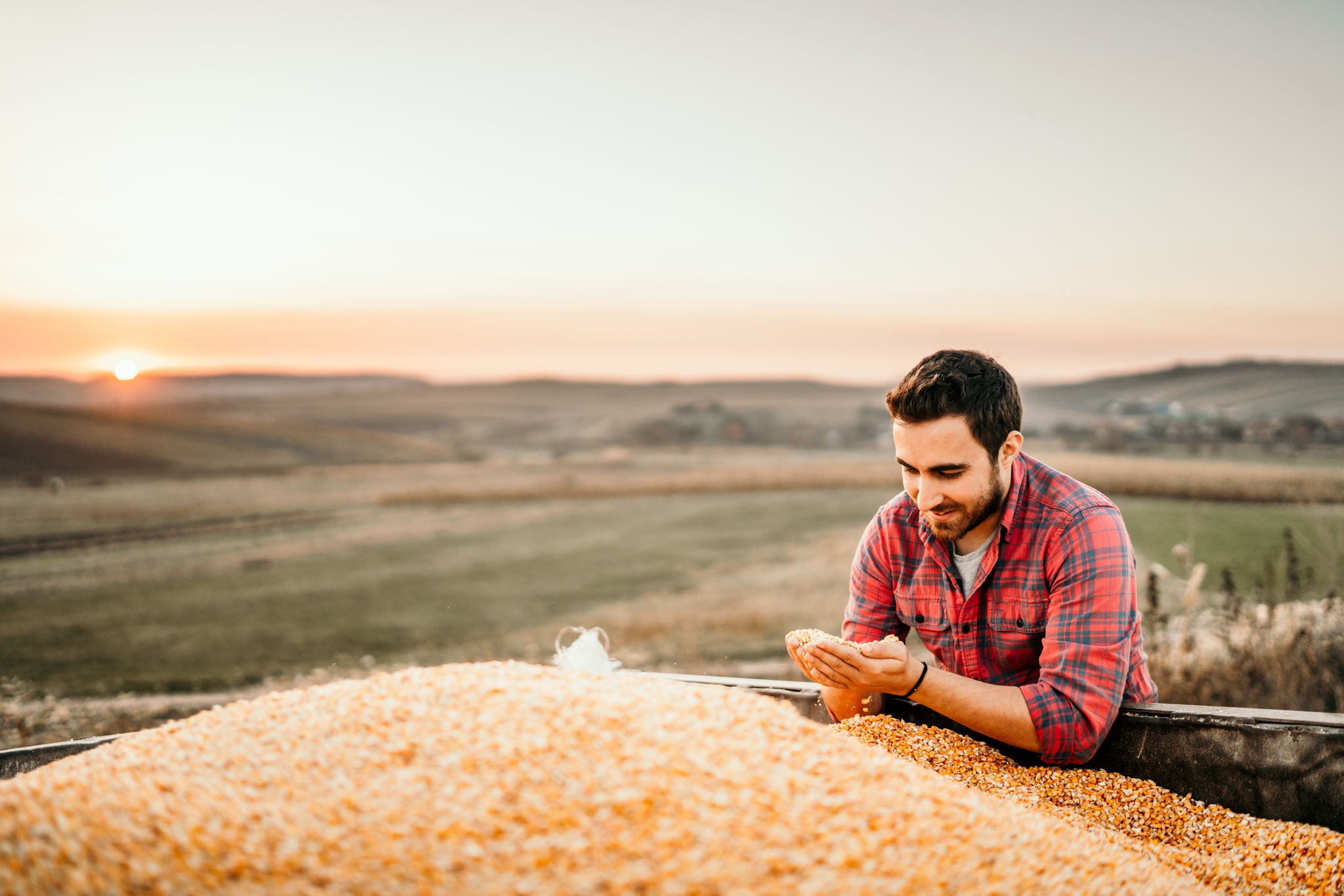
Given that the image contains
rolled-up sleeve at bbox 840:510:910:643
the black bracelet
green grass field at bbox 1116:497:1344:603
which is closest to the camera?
the black bracelet

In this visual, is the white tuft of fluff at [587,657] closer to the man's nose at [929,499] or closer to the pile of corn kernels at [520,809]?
the pile of corn kernels at [520,809]

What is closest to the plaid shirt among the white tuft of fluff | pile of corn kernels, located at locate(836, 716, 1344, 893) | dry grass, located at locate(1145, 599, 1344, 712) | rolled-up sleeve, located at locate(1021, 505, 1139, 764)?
rolled-up sleeve, located at locate(1021, 505, 1139, 764)

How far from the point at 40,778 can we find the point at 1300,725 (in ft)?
8.98

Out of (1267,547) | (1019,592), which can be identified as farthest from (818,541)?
(1019,592)

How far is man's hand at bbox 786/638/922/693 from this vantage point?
6.93ft

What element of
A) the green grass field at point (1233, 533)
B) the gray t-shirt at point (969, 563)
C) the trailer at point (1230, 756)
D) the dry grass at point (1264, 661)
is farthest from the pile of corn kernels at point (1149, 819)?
the green grass field at point (1233, 533)

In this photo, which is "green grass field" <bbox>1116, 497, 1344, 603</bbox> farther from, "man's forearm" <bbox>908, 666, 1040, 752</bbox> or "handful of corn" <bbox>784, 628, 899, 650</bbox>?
"handful of corn" <bbox>784, 628, 899, 650</bbox>

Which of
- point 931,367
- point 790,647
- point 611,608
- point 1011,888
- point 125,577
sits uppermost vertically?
point 931,367

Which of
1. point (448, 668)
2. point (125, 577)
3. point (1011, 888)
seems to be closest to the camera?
point (1011, 888)

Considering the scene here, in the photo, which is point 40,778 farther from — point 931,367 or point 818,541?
point 818,541

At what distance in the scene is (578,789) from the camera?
139 cm

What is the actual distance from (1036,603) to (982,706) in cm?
35

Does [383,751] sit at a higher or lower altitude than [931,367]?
lower

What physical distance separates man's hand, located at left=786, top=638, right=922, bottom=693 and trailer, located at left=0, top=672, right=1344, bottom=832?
0.34 m
